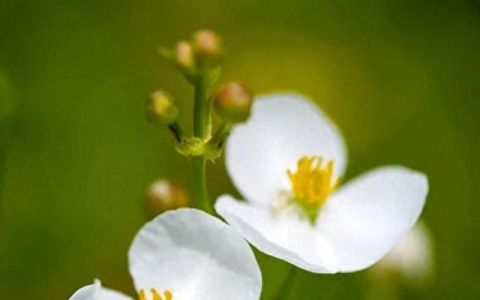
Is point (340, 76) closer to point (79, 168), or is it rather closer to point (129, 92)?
point (129, 92)

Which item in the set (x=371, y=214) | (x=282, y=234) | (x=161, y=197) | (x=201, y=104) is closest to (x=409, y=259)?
(x=371, y=214)

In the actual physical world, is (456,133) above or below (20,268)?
above

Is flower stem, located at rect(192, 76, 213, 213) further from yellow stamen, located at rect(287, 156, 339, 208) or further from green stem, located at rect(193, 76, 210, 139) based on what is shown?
yellow stamen, located at rect(287, 156, 339, 208)

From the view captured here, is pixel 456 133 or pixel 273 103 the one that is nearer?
pixel 273 103

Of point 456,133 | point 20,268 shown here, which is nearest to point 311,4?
point 456,133

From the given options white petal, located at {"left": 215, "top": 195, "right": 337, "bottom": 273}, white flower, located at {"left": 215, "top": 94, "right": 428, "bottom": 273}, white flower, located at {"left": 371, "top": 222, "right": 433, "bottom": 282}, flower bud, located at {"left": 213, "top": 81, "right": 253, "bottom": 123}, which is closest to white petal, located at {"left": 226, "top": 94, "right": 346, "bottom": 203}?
white flower, located at {"left": 215, "top": 94, "right": 428, "bottom": 273}

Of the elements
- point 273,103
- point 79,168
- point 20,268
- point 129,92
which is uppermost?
point 273,103

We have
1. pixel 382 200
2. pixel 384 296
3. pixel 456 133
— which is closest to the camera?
pixel 382 200

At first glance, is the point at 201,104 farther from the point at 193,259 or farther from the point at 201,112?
the point at 193,259

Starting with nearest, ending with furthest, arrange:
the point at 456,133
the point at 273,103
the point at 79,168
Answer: the point at 273,103 < the point at 79,168 < the point at 456,133
